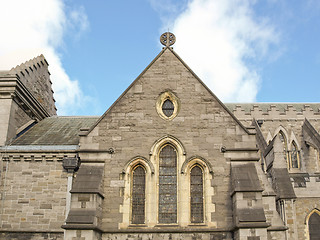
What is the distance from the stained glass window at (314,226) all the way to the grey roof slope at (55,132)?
1465 centimetres

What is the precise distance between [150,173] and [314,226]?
43.3 ft

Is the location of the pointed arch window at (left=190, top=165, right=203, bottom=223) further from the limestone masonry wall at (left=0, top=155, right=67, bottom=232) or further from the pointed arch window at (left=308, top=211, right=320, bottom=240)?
the pointed arch window at (left=308, top=211, right=320, bottom=240)

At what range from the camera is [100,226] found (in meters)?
13.7

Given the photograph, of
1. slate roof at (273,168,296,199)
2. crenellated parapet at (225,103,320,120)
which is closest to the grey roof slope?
slate roof at (273,168,296,199)

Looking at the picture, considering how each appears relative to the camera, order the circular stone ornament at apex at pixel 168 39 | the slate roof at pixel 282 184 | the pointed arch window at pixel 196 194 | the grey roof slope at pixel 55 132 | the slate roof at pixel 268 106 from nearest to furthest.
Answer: the pointed arch window at pixel 196 194 < the circular stone ornament at apex at pixel 168 39 < the grey roof slope at pixel 55 132 < the slate roof at pixel 282 184 < the slate roof at pixel 268 106

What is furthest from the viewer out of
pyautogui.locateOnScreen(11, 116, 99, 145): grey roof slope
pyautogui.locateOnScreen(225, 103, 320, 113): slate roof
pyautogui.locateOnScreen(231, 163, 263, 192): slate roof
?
pyautogui.locateOnScreen(225, 103, 320, 113): slate roof

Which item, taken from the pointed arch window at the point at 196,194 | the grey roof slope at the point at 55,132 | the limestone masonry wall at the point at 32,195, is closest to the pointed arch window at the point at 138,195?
the pointed arch window at the point at 196,194

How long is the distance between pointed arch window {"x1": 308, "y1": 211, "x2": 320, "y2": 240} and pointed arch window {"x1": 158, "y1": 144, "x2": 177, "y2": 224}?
1212 cm

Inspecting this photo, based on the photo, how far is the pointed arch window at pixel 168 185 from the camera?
46.3 feet

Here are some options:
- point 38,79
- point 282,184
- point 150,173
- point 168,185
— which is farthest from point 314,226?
point 38,79

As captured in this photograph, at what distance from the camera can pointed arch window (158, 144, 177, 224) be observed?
1410 cm

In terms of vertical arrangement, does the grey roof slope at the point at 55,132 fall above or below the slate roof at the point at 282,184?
above

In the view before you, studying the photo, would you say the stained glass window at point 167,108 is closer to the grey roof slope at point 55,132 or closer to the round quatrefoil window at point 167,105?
the round quatrefoil window at point 167,105

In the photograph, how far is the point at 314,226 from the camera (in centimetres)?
2233
